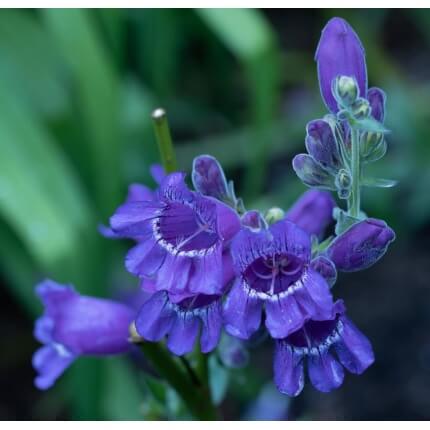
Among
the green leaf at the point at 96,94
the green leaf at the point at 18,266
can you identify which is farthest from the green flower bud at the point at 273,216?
the green leaf at the point at 18,266

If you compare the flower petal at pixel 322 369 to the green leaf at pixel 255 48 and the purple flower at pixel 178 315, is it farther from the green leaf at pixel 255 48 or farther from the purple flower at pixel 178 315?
the green leaf at pixel 255 48

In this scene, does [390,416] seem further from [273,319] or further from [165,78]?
[273,319]

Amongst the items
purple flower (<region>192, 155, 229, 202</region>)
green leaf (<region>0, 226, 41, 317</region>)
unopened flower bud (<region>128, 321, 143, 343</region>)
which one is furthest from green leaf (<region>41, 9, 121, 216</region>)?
purple flower (<region>192, 155, 229, 202</region>)

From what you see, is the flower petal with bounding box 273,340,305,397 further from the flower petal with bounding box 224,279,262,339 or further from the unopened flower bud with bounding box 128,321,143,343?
the unopened flower bud with bounding box 128,321,143,343

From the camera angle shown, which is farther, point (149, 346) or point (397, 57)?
point (397, 57)

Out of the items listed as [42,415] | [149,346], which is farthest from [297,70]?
[149,346]
